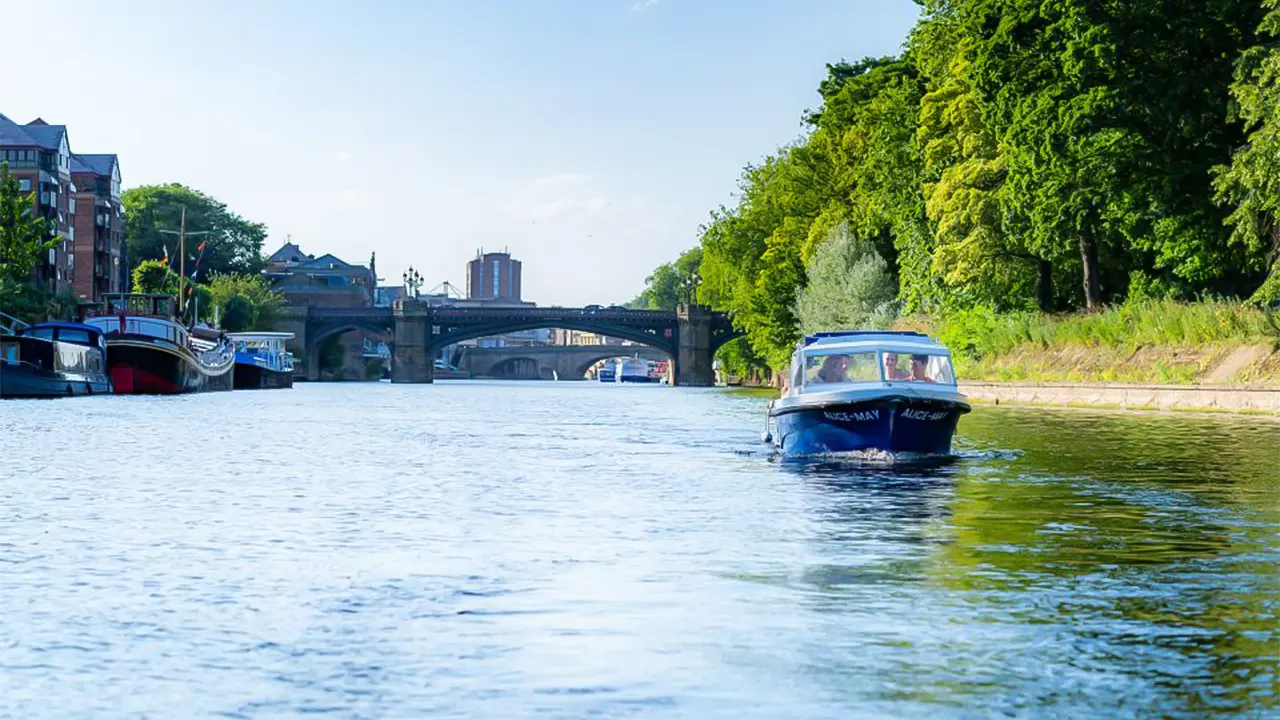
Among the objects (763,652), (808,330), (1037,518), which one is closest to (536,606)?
(763,652)

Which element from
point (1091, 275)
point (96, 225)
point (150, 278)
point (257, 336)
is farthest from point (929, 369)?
point (96, 225)

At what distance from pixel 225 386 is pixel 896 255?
38786 millimetres

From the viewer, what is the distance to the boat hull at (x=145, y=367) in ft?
276

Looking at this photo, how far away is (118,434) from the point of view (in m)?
39.6

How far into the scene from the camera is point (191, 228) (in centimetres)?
18062

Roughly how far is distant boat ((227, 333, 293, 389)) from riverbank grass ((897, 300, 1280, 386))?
5426 centimetres

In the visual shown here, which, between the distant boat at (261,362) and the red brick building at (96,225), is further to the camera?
the red brick building at (96,225)

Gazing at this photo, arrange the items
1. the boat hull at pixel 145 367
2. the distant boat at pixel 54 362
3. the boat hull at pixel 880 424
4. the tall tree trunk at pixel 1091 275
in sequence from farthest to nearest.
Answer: the boat hull at pixel 145 367 < the distant boat at pixel 54 362 < the tall tree trunk at pixel 1091 275 < the boat hull at pixel 880 424

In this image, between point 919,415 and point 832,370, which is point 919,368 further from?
point 919,415

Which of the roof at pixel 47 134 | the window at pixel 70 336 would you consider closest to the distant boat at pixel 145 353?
the window at pixel 70 336

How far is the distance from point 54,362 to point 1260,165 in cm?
4586

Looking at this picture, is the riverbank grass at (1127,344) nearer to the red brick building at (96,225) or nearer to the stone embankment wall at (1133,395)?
the stone embankment wall at (1133,395)

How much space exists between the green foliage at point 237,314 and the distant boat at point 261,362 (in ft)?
88.5

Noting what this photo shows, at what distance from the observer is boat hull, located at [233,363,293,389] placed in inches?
4407
